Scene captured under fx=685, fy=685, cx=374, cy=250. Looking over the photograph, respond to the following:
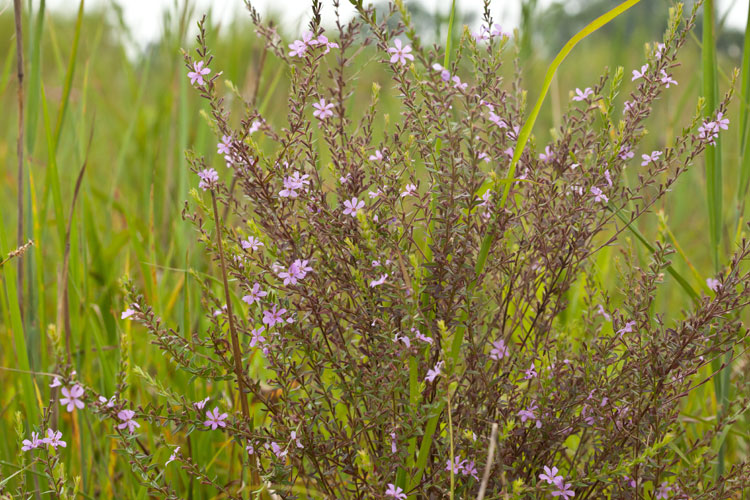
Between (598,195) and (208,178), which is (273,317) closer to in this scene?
(208,178)

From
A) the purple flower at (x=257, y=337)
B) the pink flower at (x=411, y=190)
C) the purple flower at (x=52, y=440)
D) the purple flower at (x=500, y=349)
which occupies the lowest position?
the purple flower at (x=52, y=440)

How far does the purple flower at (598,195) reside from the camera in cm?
135

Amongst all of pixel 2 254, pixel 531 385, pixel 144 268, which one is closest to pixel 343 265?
pixel 531 385

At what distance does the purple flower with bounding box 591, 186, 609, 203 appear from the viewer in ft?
4.43

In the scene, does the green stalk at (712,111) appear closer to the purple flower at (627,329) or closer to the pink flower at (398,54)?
the purple flower at (627,329)

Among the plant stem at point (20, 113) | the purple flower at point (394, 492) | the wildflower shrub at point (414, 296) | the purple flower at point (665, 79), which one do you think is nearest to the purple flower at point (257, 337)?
the wildflower shrub at point (414, 296)

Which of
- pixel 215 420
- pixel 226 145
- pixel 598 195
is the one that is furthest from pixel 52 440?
pixel 598 195

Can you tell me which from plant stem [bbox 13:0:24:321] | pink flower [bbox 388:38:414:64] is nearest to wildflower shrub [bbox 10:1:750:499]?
pink flower [bbox 388:38:414:64]

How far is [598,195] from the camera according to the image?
1.38m

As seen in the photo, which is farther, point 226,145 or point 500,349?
point 500,349

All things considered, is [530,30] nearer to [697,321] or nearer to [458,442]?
[697,321]

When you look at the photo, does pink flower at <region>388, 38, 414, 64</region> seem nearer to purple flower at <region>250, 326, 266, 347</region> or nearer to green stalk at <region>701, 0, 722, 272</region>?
purple flower at <region>250, 326, 266, 347</region>

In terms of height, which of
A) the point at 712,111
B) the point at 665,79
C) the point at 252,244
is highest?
the point at 712,111

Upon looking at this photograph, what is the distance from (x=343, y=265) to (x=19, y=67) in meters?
0.97
